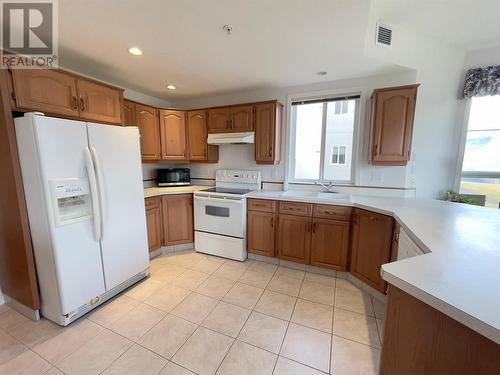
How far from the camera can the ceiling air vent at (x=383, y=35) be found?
6.53 feet

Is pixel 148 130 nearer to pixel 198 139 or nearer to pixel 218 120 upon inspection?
pixel 198 139

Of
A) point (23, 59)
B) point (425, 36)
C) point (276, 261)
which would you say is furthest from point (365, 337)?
point (23, 59)

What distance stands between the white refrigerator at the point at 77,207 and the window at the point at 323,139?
2189 millimetres

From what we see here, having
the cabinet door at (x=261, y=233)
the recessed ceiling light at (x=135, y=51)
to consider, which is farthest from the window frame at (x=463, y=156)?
the recessed ceiling light at (x=135, y=51)

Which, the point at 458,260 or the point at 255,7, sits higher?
the point at 255,7

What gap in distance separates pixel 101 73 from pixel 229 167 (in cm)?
206

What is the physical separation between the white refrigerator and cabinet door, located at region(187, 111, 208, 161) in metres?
1.24

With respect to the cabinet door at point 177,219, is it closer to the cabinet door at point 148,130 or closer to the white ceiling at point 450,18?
the cabinet door at point 148,130

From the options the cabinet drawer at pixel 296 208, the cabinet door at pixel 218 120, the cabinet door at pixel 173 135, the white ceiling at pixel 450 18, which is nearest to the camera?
the white ceiling at pixel 450 18

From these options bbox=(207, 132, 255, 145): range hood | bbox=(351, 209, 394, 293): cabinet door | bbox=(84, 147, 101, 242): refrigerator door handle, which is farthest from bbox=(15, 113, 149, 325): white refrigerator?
bbox=(351, 209, 394, 293): cabinet door

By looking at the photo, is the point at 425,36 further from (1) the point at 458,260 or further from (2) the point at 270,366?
(2) the point at 270,366

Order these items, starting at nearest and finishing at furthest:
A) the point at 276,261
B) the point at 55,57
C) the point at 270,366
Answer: the point at 270,366 → the point at 55,57 → the point at 276,261

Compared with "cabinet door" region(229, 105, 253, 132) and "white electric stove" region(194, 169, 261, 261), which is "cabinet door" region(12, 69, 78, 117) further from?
"cabinet door" region(229, 105, 253, 132)

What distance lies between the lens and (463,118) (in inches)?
98.0
